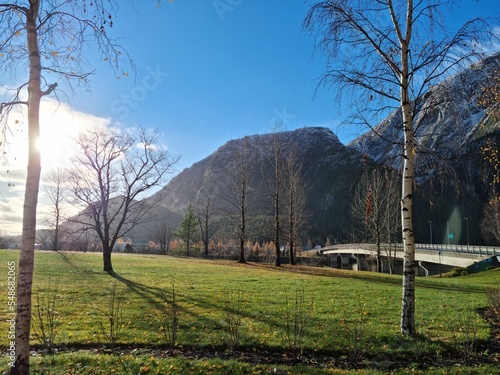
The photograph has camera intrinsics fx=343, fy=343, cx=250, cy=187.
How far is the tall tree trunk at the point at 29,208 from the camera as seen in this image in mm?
4309

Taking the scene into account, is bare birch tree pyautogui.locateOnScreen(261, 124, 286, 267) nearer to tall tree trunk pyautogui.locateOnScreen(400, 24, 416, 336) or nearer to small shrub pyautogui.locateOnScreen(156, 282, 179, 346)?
small shrub pyautogui.locateOnScreen(156, 282, 179, 346)

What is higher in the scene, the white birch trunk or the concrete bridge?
the white birch trunk

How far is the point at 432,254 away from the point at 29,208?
57608 mm

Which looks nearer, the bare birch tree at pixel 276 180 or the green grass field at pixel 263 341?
the green grass field at pixel 263 341

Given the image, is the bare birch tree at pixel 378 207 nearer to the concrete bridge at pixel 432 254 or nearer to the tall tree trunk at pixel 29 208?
the concrete bridge at pixel 432 254

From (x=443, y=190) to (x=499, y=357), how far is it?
140 inches

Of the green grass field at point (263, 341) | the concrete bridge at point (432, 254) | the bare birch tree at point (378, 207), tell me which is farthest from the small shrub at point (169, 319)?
the concrete bridge at point (432, 254)

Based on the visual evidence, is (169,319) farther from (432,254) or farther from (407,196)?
(432,254)

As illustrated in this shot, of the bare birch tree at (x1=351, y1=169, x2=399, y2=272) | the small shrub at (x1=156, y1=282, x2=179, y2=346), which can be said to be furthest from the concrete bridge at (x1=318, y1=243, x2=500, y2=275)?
the small shrub at (x1=156, y1=282, x2=179, y2=346)

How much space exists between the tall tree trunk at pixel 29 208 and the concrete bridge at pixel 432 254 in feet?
127

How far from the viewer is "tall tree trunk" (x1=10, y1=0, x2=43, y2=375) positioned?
14.1 ft

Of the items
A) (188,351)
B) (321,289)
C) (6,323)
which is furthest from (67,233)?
(188,351)

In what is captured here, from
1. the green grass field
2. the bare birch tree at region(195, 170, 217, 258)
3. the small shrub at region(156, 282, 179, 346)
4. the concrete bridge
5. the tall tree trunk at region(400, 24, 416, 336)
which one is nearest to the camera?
the green grass field

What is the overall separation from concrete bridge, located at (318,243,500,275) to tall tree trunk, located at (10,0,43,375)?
38581mm
